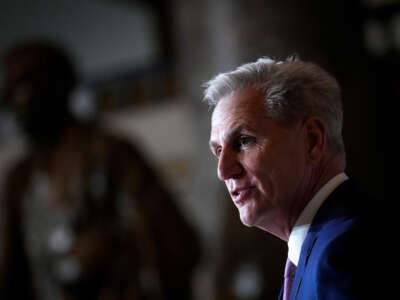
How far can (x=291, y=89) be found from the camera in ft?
1.99

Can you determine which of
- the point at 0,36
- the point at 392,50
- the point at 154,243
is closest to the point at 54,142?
the point at 154,243

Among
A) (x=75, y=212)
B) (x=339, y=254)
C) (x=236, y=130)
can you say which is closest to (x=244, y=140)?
(x=236, y=130)

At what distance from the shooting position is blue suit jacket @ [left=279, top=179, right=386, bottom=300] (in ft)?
1.82

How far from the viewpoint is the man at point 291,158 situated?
594 millimetres

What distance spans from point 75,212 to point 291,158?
6.41ft

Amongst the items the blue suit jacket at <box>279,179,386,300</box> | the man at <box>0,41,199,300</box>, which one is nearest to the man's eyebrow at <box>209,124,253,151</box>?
the blue suit jacket at <box>279,179,386,300</box>

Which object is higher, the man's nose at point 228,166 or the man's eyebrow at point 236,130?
the man's eyebrow at point 236,130

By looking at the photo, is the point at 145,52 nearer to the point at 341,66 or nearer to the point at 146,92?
the point at 146,92

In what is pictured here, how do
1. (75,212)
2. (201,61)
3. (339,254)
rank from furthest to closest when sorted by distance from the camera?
(201,61)
(75,212)
(339,254)

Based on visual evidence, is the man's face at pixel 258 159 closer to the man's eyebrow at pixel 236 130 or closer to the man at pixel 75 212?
the man's eyebrow at pixel 236 130

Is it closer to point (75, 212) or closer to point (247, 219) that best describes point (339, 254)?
point (247, 219)

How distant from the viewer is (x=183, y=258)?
2459 mm

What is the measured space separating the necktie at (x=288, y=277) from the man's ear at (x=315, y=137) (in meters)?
0.10

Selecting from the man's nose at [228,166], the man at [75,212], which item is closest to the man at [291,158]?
the man's nose at [228,166]
